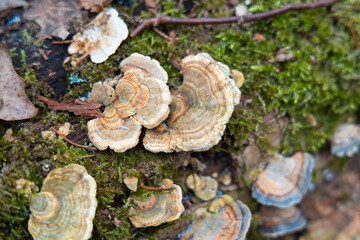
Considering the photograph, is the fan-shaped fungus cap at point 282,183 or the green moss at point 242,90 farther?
the fan-shaped fungus cap at point 282,183

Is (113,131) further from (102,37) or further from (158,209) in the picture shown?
(102,37)

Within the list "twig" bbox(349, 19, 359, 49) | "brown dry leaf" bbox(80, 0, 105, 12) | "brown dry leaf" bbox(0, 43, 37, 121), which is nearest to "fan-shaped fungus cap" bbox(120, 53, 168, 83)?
"brown dry leaf" bbox(80, 0, 105, 12)

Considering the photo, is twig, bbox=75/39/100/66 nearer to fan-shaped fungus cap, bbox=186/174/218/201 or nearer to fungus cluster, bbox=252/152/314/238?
fan-shaped fungus cap, bbox=186/174/218/201

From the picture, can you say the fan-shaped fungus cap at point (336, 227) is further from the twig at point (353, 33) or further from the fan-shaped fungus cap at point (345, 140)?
the twig at point (353, 33)

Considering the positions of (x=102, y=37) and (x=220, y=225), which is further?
(x=220, y=225)

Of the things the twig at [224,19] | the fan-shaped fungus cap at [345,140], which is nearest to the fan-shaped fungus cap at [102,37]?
the twig at [224,19]

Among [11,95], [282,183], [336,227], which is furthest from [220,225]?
[336,227]
